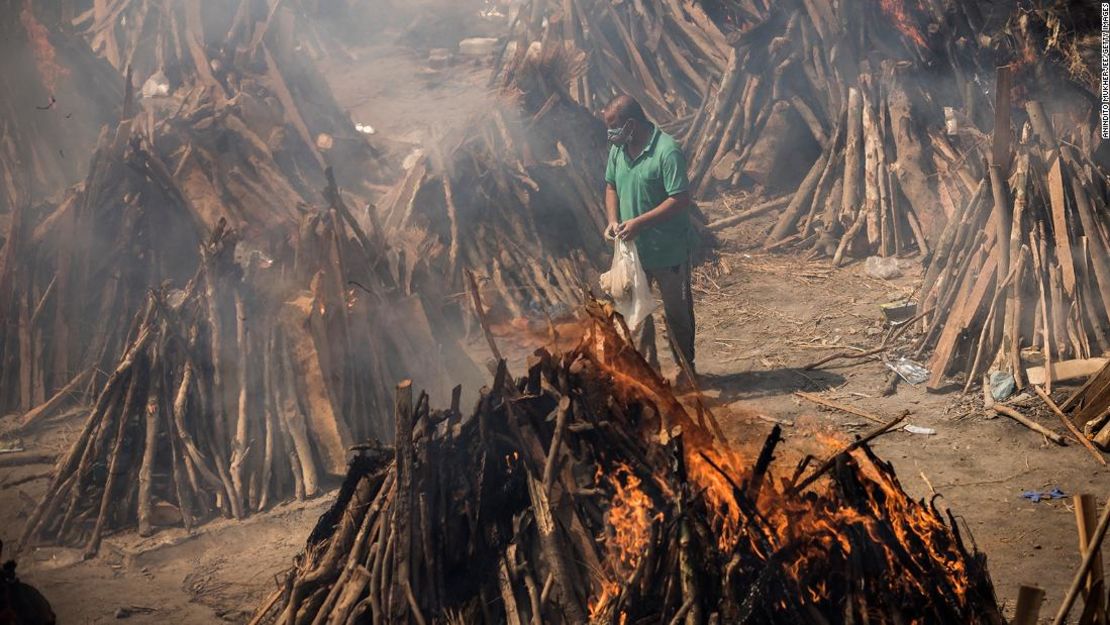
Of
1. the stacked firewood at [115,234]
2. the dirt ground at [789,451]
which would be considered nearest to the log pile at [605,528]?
the dirt ground at [789,451]

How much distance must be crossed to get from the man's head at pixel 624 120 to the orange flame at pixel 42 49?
845 cm

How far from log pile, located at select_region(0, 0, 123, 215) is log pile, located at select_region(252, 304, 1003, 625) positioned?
8.52 metres

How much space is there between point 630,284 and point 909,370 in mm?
2372

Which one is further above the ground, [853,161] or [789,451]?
[853,161]

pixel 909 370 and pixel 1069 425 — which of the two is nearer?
pixel 1069 425

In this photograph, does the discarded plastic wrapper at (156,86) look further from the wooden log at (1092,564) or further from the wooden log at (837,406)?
the wooden log at (1092,564)

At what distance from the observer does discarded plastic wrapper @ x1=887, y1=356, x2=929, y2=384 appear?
24.0 feet

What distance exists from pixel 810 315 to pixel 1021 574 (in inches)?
185

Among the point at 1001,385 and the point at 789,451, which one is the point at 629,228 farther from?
the point at 1001,385

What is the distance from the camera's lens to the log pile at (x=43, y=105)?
1127 cm

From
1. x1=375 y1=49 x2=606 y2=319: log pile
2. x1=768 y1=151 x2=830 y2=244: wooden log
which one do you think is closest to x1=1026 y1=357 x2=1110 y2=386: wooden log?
x1=375 y1=49 x2=606 y2=319: log pile

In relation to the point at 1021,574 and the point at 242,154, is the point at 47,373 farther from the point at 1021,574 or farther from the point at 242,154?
the point at 1021,574

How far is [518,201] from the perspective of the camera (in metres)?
10.9

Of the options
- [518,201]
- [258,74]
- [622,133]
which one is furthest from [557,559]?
[258,74]
